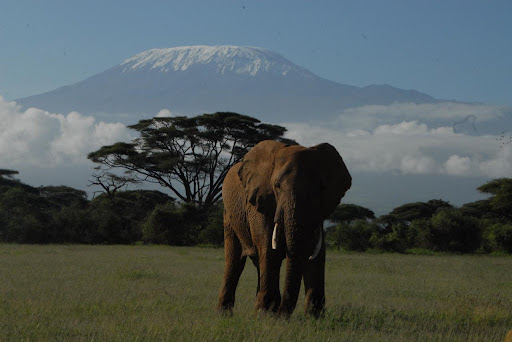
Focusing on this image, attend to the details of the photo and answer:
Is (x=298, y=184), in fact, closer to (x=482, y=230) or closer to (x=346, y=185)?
(x=346, y=185)

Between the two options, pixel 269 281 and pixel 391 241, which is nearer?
pixel 269 281

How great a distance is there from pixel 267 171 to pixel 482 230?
29865 millimetres

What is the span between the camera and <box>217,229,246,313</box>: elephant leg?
935cm

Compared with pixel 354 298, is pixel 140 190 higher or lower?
higher

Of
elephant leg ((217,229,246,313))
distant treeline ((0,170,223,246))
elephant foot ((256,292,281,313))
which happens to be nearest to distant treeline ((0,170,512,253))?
distant treeline ((0,170,223,246))

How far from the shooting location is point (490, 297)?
1309 centimetres

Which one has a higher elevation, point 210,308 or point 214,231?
point 214,231

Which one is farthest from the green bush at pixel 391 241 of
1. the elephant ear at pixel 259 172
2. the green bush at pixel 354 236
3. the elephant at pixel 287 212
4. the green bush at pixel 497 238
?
the elephant ear at pixel 259 172

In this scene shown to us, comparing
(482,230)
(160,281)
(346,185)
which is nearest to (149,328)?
(346,185)

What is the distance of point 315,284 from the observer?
27.8 feet

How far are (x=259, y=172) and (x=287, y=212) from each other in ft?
3.70

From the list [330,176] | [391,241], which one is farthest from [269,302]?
[391,241]

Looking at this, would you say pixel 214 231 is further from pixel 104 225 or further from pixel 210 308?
pixel 210 308

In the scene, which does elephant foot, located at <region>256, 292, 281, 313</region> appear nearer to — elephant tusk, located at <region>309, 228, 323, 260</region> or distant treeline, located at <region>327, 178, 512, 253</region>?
elephant tusk, located at <region>309, 228, 323, 260</region>
